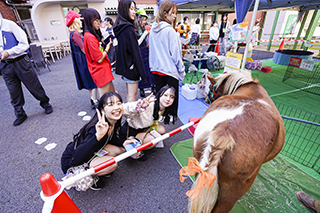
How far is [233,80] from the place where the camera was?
57.9 inches

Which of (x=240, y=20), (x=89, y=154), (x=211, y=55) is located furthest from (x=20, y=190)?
(x=211, y=55)

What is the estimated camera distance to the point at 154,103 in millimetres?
1893

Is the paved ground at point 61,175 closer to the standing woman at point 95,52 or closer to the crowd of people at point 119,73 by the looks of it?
the crowd of people at point 119,73

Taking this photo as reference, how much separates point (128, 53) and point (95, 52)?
1.78 ft

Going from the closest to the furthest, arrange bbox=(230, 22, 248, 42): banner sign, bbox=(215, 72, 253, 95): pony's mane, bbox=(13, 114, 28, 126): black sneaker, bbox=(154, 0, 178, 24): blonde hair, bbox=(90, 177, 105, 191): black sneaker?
bbox=(215, 72, 253, 95): pony's mane → bbox=(90, 177, 105, 191): black sneaker → bbox=(154, 0, 178, 24): blonde hair → bbox=(230, 22, 248, 42): banner sign → bbox=(13, 114, 28, 126): black sneaker

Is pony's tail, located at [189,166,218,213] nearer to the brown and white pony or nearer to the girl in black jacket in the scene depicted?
the brown and white pony

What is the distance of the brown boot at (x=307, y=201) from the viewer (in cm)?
147

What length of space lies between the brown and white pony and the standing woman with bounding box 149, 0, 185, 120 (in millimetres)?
1240

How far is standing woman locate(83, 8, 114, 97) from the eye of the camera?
226 centimetres

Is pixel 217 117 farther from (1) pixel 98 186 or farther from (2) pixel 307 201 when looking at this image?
(1) pixel 98 186

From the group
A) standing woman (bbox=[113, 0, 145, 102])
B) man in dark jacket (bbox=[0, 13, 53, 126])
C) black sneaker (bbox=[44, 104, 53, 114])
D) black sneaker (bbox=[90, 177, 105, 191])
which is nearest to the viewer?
black sneaker (bbox=[90, 177, 105, 191])

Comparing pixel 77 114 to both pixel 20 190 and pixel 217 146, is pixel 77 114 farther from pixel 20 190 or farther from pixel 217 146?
pixel 217 146

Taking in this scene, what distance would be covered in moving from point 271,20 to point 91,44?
15.8m

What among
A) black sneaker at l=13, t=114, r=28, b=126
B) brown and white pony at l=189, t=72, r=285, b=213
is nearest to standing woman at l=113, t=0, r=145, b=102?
brown and white pony at l=189, t=72, r=285, b=213
